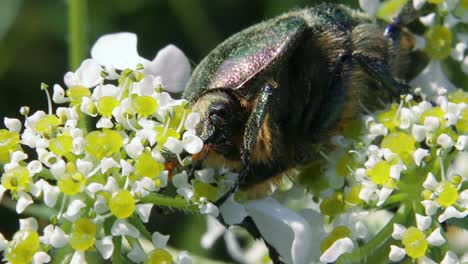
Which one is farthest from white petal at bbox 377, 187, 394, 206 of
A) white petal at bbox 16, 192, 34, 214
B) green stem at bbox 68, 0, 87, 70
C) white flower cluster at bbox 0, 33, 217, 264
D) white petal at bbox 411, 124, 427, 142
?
green stem at bbox 68, 0, 87, 70

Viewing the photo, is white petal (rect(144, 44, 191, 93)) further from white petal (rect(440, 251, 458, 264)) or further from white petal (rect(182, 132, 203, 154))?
white petal (rect(440, 251, 458, 264))

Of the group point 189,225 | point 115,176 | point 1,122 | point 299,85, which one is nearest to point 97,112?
point 115,176

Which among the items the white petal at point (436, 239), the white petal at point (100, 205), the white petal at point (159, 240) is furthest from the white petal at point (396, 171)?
the white petal at point (100, 205)

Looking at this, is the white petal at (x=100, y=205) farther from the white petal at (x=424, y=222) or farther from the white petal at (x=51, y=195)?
the white petal at (x=424, y=222)

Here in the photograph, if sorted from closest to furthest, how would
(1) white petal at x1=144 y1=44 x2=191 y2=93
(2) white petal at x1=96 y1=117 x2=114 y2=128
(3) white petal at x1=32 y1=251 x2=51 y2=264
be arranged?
(3) white petal at x1=32 y1=251 x2=51 y2=264
(2) white petal at x1=96 y1=117 x2=114 y2=128
(1) white petal at x1=144 y1=44 x2=191 y2=93

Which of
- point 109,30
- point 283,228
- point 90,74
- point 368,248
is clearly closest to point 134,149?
point 90,74

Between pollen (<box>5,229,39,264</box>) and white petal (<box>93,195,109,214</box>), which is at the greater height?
white petal (<box>93,195,109,214</box>)

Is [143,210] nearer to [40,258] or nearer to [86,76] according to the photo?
[40,258]
